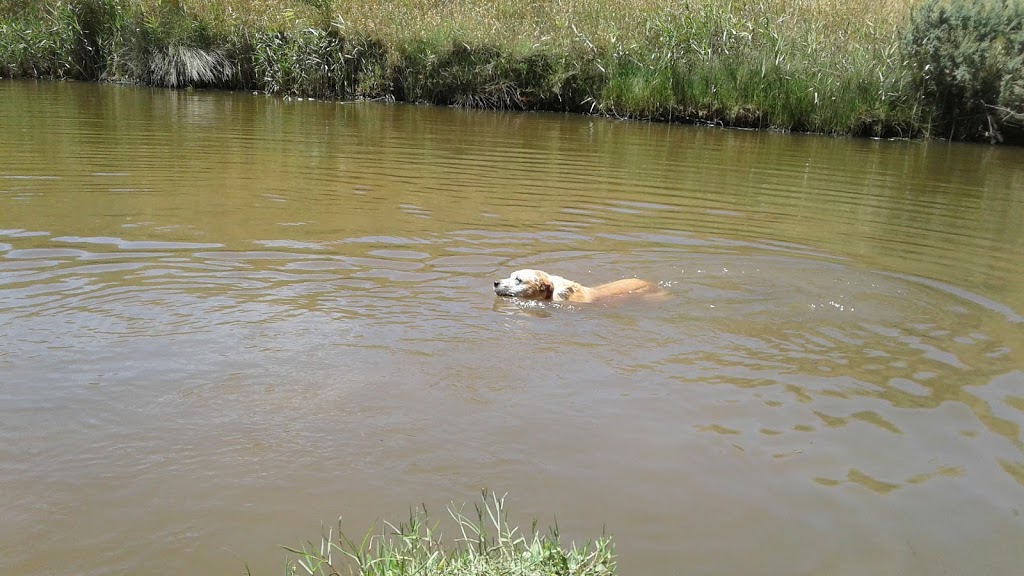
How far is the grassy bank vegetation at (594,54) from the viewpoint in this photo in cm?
1555

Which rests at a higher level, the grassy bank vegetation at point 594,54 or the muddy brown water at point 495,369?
the grassy bank vegetation at point 594,54

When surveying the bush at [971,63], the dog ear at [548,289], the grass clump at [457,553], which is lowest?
the grass clump at [457,553]

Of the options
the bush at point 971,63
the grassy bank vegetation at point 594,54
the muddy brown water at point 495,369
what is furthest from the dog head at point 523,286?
the bush at point 971,63

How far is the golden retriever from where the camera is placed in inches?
236

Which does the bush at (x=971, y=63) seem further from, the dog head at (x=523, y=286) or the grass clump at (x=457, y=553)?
the grass clump at (x=457, y=553)

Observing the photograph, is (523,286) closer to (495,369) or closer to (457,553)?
(495,369)

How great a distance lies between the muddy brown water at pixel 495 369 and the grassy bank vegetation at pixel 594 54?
6358 mm

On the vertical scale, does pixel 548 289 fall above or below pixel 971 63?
below

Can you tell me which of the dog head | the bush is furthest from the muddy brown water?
the bush

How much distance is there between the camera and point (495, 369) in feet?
15.3

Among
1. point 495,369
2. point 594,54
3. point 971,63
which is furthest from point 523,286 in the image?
point 594,54

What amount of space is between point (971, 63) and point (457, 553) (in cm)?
1523

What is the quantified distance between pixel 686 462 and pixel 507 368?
1.31 metres

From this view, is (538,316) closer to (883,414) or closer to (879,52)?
(883,414)
